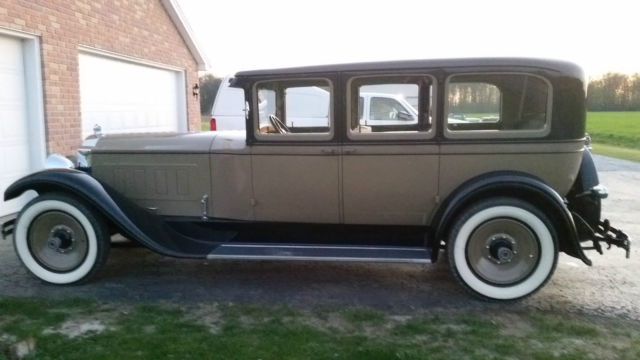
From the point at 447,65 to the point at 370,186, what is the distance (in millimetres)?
1132

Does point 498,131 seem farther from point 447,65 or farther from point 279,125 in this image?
point 279,125

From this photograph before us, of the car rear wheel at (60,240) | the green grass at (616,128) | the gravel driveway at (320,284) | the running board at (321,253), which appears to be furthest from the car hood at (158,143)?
the green grass at (616,128)

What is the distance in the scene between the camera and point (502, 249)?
165 inches

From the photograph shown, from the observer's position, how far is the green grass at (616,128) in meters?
24.5

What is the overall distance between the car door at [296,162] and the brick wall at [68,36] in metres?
4.36

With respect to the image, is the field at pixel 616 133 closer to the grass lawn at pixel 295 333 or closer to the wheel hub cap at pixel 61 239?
the grass lawn at pixel 295 333

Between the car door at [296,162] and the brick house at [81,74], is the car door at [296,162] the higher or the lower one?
the lower one

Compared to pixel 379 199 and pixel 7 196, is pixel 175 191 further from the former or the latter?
pixel 379 199

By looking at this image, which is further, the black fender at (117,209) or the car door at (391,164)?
the black fender at (117,209)

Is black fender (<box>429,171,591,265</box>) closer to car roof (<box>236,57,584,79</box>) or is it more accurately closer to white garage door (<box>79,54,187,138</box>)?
car roof (<box>236,57,584,79</box>)

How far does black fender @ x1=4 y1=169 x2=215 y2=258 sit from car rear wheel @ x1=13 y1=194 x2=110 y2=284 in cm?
11

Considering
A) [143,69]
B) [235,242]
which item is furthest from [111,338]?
[143,69]

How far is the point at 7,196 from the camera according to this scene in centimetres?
466

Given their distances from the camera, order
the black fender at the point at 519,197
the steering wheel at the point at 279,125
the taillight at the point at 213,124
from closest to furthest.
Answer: the black fender at the point at 519,197, the steering wheel at the point at 279,125, the taillight at the point at 213,124
